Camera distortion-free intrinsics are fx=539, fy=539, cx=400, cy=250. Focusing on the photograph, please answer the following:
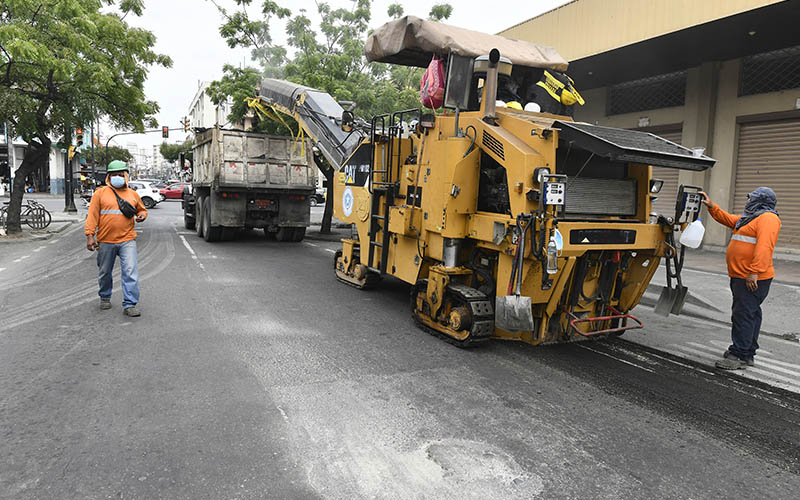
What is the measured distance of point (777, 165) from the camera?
39.0 ft

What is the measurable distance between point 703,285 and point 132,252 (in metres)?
8.88

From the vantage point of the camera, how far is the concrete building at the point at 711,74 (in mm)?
10602

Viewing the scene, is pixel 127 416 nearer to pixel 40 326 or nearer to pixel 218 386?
pixel 218 386

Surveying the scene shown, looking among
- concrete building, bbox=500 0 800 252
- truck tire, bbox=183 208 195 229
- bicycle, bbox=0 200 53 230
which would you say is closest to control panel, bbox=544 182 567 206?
concrete building, bbox=500 0 800 252

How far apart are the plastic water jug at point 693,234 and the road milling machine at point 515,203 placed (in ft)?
0.48

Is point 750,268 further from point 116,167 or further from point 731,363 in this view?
point 116,167

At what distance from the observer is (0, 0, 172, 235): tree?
1177cm

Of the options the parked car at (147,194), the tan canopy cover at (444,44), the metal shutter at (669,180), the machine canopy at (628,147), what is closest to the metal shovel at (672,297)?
the machine canopy at (628,147)

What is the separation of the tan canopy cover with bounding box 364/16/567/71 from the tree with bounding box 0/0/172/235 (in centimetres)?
838

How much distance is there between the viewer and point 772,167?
1198 cm

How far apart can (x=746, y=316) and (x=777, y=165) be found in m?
8.62

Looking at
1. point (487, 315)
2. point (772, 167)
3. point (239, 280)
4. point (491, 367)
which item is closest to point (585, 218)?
point (487, 315)

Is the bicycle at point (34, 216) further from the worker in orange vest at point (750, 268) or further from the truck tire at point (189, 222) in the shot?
the worker in orange vest at point (750, 268)

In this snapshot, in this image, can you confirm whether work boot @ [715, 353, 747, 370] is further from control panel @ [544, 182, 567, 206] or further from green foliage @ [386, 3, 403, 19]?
green foliage @ [386, 3, 403, 19]
